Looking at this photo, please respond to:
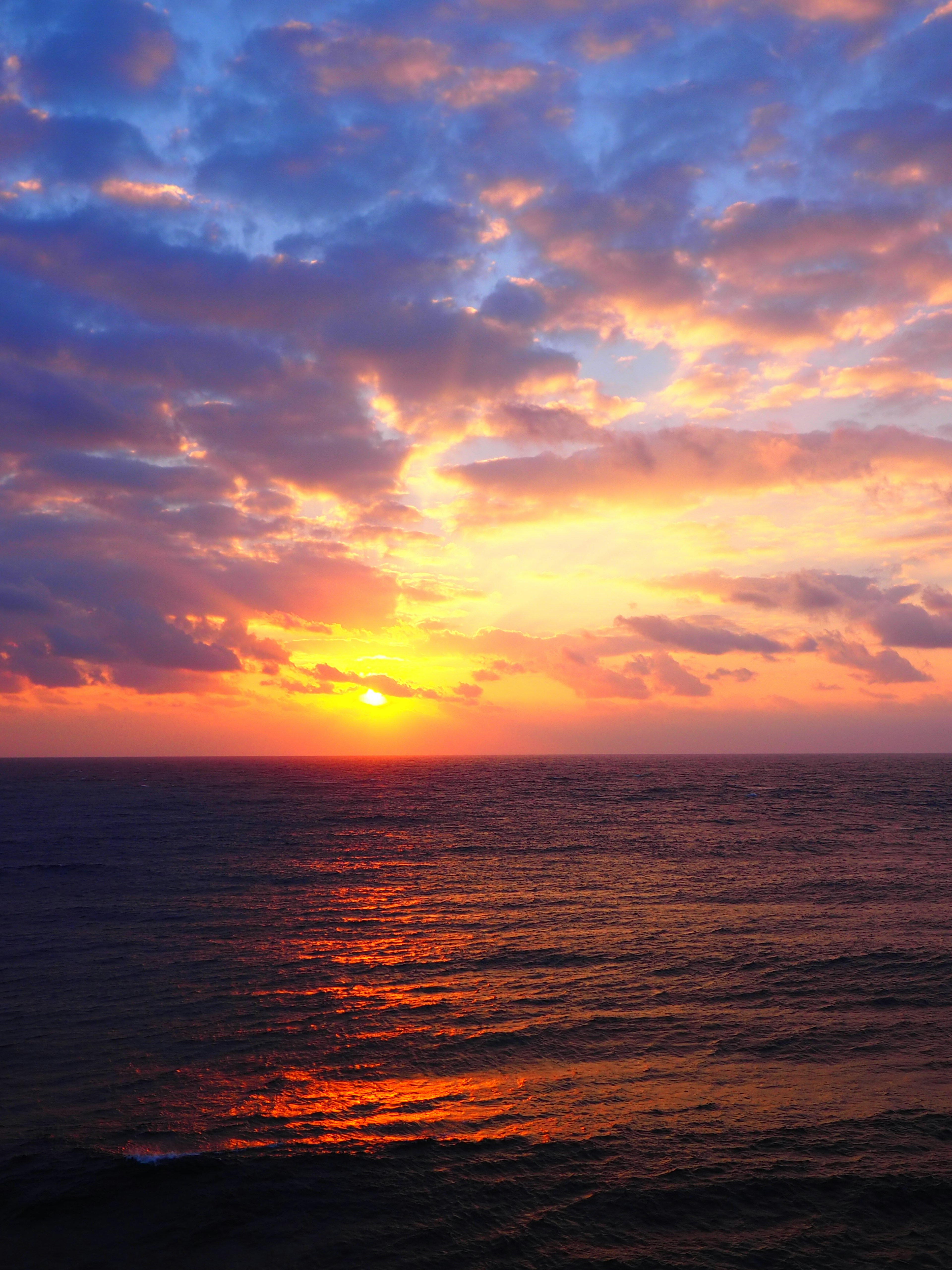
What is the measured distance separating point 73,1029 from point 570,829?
70.7 meters

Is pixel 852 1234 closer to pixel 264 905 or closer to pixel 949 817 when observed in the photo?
pixel 264 905

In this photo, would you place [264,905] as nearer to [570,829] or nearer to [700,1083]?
[700,1083]

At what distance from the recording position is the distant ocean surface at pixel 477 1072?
17453mm

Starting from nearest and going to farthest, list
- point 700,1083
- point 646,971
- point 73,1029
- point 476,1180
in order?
point 476,1180, point 700,1083, point 73,1029, point 646,971

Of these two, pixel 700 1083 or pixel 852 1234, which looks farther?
pixel 700 1083

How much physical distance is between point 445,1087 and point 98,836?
75.2 meters

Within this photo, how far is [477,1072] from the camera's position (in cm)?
2547

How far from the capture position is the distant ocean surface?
17453mm

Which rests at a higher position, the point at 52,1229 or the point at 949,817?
the point at 52,1229

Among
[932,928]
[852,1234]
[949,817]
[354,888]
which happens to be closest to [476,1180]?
[852,1234]

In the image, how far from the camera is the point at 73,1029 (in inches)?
1137

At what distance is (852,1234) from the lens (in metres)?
17.3

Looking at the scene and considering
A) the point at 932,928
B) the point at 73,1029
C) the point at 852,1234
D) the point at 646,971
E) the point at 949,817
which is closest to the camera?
the point at 852,1234

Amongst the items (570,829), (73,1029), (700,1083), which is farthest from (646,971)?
(570,829)
